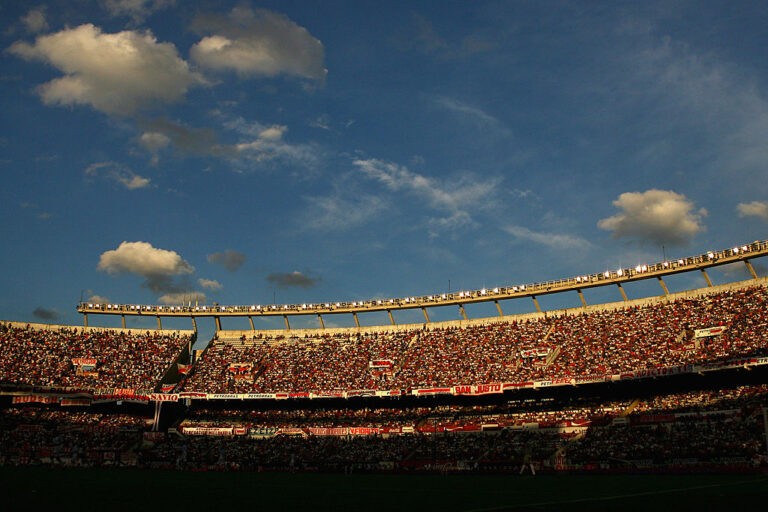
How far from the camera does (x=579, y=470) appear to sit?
1828 inches

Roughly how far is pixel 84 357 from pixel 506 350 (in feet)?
171

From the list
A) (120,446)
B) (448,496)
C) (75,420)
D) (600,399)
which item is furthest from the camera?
(75,420)


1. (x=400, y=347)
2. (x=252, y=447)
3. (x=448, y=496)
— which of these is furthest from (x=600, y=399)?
(x=448, y=496)

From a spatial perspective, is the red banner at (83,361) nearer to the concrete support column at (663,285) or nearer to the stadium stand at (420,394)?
the stadium stand at (420,394)

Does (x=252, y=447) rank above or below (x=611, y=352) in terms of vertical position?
below

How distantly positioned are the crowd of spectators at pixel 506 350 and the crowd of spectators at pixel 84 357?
17.0 ft

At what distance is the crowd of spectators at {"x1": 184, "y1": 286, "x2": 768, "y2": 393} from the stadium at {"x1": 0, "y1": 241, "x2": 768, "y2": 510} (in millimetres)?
269

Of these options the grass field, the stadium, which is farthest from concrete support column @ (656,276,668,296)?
the grass field

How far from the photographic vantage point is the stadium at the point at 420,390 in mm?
51000

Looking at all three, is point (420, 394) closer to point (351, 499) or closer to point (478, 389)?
point (478, 389)

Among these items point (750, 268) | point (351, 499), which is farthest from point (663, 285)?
point (351, 499)

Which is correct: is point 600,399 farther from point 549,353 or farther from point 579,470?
point 579,470

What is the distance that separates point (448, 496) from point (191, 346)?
226ft

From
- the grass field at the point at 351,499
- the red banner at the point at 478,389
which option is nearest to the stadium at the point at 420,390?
the red banner at the point at 478,389
